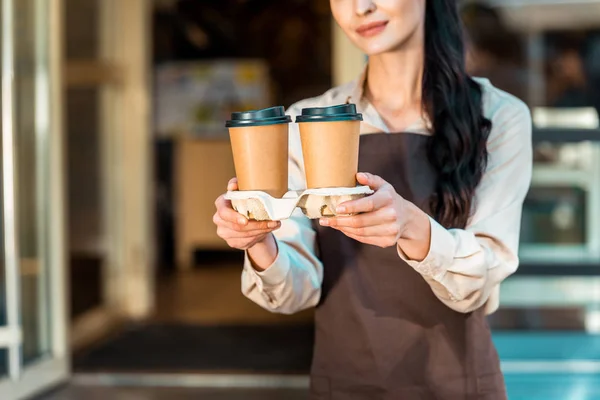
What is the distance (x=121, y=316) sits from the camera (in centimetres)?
474

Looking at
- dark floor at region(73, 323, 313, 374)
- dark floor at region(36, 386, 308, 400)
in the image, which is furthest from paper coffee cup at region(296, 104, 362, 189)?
dark floor at region(73, 323, 313, 374)

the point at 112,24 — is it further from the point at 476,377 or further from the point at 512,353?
the point at 476,377

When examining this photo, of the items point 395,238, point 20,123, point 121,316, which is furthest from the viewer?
point 121,316

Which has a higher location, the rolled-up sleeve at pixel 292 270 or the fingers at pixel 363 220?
the fingers at pixel 363 220

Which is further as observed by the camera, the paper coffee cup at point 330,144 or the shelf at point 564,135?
the shelf at point 564,135

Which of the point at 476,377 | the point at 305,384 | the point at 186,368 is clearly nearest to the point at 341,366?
the point at 476,377

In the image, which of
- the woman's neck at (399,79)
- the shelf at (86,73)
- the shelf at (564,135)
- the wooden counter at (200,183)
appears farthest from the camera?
the wooden counter at (200,183)

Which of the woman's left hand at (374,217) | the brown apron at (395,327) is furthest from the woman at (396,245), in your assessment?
the woman's left hand at (374,217)

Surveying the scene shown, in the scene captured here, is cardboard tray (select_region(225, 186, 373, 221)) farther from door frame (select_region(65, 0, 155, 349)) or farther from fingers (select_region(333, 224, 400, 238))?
door frame (select_region(65, 0, 155, 349))

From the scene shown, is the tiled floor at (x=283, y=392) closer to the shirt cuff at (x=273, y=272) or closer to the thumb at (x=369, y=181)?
the shirt cuff at (x=273, y=272)

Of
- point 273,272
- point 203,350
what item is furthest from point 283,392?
point 273,272

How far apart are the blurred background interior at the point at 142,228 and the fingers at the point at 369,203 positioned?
4.04 feet

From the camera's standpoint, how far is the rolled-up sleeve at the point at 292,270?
125 cm

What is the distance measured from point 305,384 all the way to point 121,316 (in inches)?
65.6
